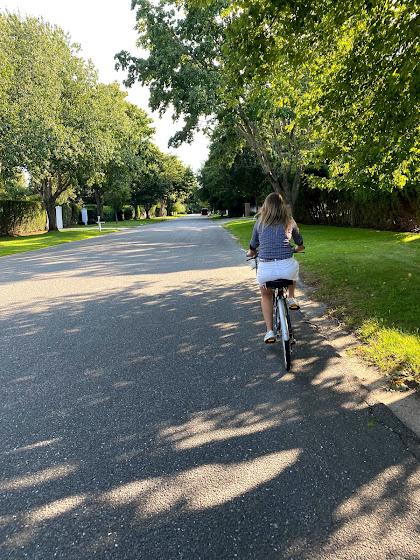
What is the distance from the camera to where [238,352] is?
469 cm

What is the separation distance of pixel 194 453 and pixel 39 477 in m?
1.08

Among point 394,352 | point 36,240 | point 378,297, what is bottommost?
point 394,352

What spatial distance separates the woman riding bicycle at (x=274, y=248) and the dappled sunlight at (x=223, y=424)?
4.65ft

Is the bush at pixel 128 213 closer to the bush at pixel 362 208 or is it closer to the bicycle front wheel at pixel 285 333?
the bush at pixel 362 208

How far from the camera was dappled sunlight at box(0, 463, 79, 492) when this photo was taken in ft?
8.16

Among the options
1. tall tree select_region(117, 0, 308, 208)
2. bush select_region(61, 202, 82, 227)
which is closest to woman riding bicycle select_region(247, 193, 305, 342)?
tall tree select_region(117, 0, 308, 208)

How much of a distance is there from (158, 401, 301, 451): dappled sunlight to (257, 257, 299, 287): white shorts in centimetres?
144

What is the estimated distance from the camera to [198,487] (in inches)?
95.3

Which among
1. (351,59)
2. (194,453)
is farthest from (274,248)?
(351,59)

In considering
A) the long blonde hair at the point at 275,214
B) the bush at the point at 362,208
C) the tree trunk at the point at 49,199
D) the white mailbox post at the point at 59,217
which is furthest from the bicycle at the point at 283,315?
the white mailbox post at the point at 59,217

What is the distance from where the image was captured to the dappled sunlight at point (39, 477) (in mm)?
2488

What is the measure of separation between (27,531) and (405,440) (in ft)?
8.72

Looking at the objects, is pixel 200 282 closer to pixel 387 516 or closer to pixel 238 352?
pixel 238 352

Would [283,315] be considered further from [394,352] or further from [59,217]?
[59,217]
